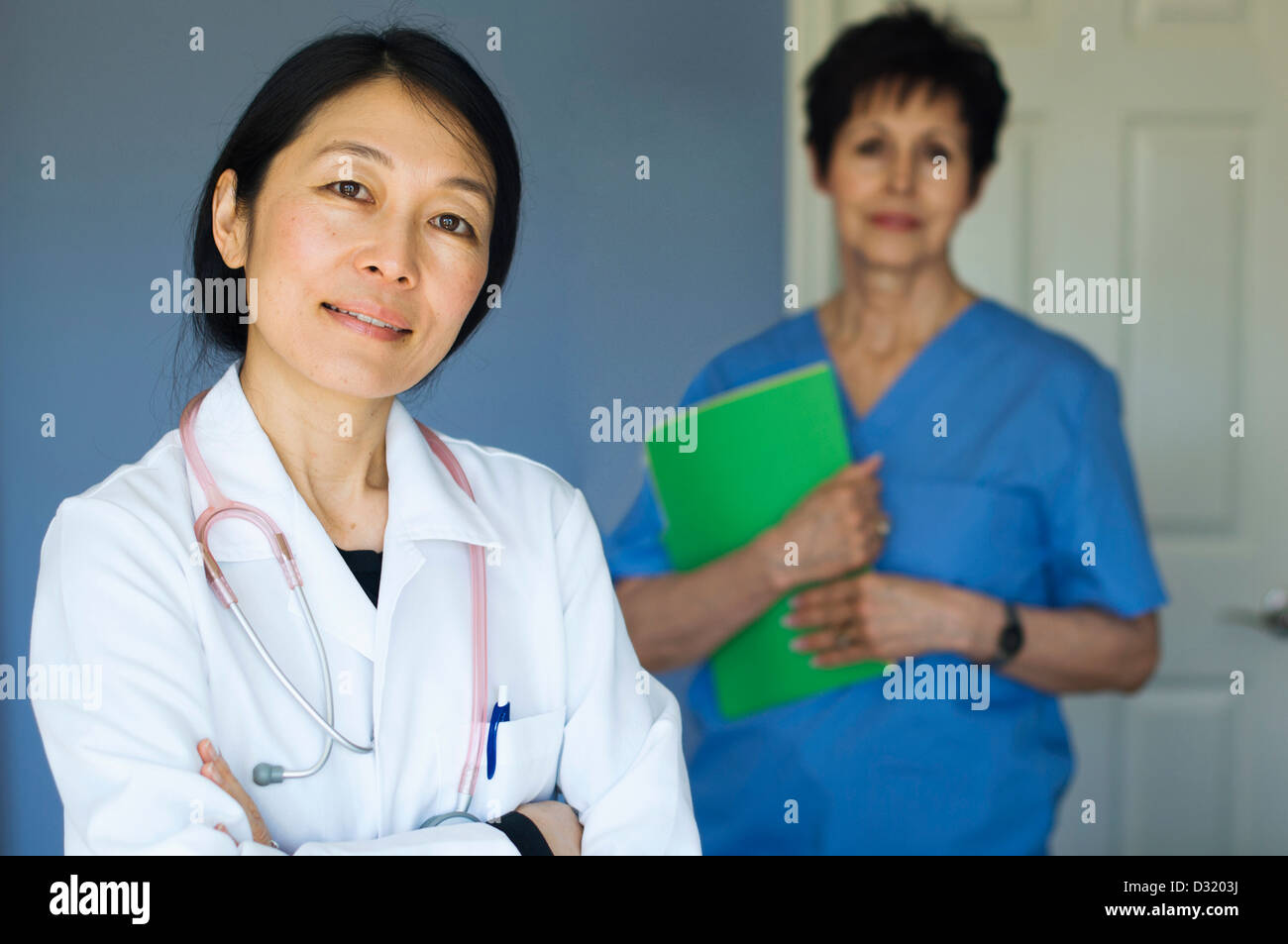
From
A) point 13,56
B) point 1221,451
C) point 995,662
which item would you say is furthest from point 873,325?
point 13,56

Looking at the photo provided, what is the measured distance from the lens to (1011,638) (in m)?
1.26

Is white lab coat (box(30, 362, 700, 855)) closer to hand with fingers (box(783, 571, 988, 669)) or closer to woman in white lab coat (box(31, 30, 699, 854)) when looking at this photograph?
woman in white lab coat (box(31, 30, 699, 854))

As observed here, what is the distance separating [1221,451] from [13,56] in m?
1.72

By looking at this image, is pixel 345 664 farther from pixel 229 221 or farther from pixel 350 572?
pixel 229 221

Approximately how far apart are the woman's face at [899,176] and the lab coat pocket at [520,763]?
0.77 m

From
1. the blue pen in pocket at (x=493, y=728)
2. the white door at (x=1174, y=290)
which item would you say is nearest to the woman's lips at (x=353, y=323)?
the blue pen in pocket at (x=493, y=728)

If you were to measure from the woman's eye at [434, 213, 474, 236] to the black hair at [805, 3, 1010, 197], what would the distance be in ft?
2.08

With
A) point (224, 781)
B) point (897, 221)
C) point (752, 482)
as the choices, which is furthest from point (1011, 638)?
point (224, 781)

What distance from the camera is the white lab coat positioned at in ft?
2.46

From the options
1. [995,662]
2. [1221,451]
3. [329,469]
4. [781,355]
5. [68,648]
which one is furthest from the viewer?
[1221,451]

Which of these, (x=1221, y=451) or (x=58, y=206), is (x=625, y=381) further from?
(x=1221, y=451)

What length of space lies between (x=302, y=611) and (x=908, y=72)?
100cm

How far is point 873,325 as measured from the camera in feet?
4.48

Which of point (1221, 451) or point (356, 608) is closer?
point (356, 608)
